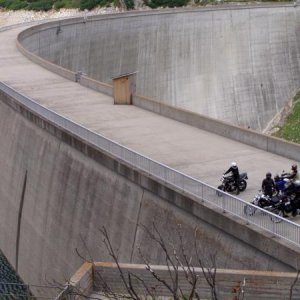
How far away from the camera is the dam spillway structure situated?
16.3 metres

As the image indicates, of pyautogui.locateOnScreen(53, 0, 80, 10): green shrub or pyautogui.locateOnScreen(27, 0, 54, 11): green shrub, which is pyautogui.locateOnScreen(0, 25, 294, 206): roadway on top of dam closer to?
pyautogui.locateOnScreen(53, 0, 80, 10): green shrub

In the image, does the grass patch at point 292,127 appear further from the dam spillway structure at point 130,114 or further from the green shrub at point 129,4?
the green shrub at point 129,4

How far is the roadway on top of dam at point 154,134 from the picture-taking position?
1821 cm

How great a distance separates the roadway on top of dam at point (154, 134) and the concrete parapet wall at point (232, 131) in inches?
8.6

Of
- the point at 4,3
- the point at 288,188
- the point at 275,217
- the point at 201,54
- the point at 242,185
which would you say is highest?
the point at 4,3

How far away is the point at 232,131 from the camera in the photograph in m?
21.1

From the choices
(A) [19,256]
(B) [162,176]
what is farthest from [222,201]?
(A) [19,256]

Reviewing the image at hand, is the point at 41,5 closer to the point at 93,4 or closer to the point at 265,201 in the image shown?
the point at 93,4

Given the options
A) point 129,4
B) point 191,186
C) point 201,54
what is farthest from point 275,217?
point 129,4

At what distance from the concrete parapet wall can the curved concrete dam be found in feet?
77.0

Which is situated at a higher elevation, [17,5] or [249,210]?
[17,5]

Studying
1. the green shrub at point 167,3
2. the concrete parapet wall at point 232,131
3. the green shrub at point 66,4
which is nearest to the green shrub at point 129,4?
the green shrub at point 167,3

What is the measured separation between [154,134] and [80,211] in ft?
12.5

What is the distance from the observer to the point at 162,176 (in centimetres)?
1667
